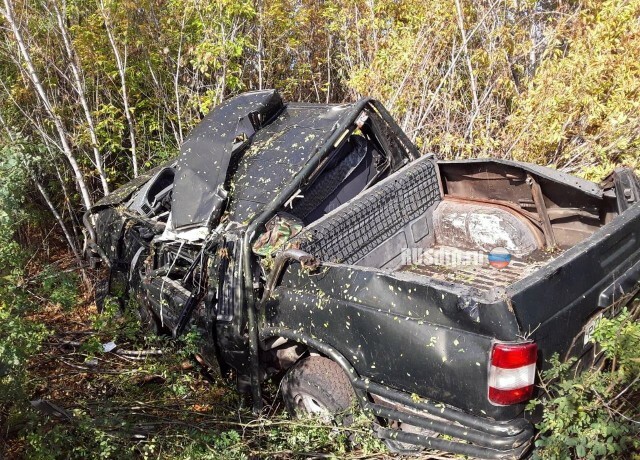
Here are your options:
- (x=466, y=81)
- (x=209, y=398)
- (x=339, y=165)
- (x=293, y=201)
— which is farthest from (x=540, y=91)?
(x=209, y=398)

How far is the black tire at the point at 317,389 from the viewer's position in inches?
115

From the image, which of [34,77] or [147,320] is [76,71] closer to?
[34,77]

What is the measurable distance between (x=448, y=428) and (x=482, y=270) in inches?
63.2

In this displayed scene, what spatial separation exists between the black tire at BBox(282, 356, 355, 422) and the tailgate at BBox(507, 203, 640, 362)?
3.63 ft

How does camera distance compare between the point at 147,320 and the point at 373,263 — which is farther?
the point at 147,320

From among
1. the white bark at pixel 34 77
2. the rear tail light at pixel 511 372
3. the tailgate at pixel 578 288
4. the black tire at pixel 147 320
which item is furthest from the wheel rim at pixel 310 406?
the white bark at pixel 34 77

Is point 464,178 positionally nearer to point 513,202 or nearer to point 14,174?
point 513,202

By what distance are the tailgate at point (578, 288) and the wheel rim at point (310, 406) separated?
1277 mm

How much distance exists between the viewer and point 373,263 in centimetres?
374

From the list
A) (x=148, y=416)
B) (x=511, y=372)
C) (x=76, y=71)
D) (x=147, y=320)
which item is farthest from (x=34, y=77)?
(x=511, y=372)

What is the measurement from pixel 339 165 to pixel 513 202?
4.40 feet

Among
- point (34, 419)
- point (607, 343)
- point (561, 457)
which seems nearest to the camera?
point (561, 457)

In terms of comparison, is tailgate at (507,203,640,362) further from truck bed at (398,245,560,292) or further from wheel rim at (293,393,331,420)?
wheel rim at (293,393,331,420)

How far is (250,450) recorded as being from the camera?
3021 mm
